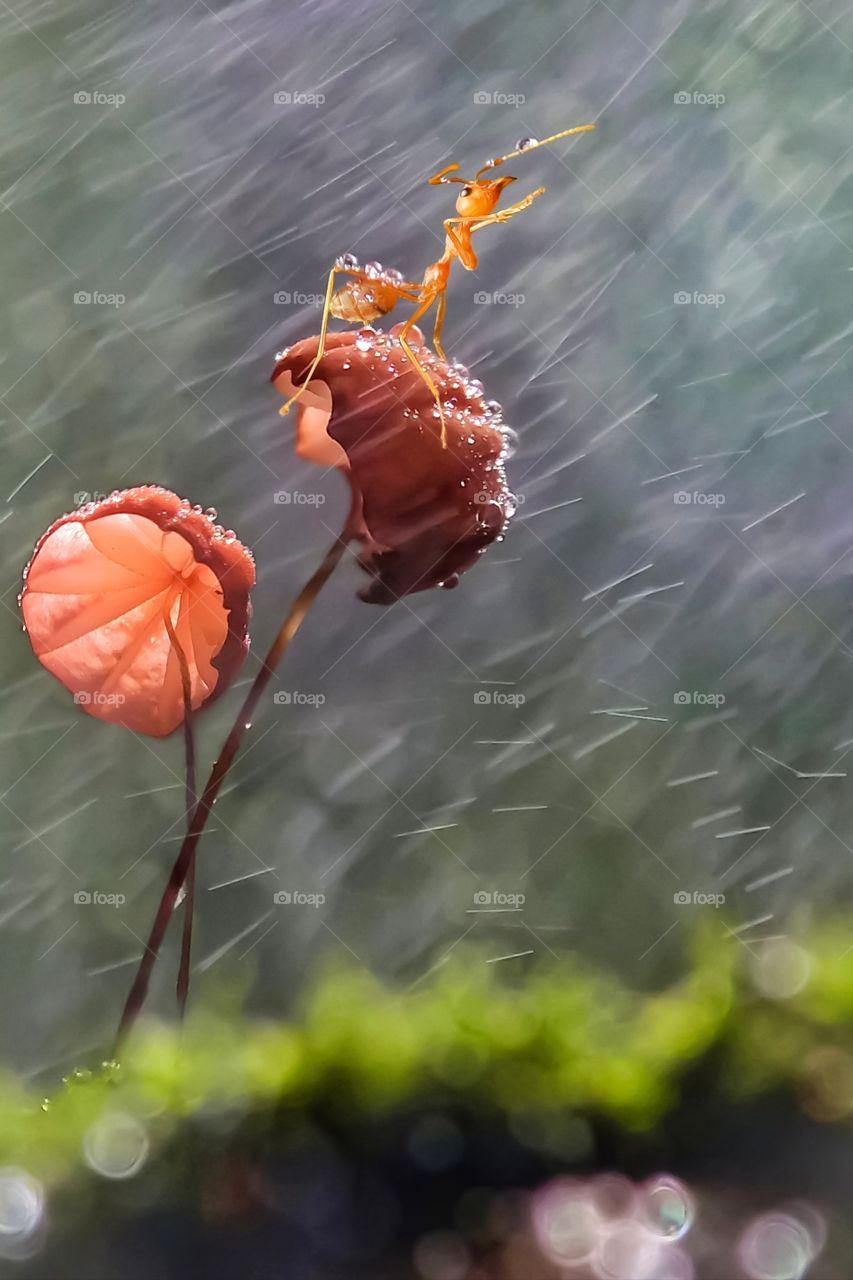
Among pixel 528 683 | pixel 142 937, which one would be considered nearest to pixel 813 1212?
pixel 528 683

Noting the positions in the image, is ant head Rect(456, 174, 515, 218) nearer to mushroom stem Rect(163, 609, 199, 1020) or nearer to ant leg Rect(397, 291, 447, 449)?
ant leg Rect(397, 291, 447, 449)

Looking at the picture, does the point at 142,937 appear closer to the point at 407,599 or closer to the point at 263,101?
the point at 407,599

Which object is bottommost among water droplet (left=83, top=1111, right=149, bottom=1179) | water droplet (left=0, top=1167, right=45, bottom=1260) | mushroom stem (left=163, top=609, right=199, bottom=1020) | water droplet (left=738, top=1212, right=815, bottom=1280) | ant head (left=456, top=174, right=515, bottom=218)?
water droplet (left=0, top=1167, right=45, bottom=1260)

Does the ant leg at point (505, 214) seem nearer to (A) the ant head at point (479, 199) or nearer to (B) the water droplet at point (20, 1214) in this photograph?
(A) the ant head at point (479, 199)

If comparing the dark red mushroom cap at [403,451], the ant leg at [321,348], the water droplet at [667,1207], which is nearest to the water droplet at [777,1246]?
the water droplet at [667,1207]

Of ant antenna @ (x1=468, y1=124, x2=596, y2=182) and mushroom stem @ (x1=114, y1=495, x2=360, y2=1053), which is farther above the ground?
ant antenna @ (x1=468, y1=124, x2=596, y2=182)

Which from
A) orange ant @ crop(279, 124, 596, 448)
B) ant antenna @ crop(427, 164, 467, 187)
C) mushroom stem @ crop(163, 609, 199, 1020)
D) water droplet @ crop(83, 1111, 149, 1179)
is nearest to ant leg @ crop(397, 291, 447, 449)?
orange ant @ crop(279, 124, 596, 448)
